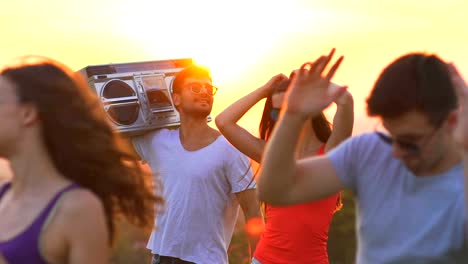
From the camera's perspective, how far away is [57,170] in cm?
348

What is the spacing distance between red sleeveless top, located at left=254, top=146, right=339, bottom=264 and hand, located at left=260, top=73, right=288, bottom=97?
54 cm

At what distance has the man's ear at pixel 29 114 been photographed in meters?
3.43

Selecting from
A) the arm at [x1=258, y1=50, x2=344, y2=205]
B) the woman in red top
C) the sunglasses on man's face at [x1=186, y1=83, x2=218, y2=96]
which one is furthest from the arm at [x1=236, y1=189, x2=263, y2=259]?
the arm at [x1=258, y1=50, x2=344, y2=205]

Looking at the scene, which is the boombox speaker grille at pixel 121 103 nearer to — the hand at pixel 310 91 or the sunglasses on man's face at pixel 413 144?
the hand at pixel 310 91

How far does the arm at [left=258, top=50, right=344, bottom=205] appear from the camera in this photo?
322 centimetres

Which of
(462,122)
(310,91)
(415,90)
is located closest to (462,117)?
(462,122)

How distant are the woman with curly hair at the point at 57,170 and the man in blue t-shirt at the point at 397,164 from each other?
1.70ft

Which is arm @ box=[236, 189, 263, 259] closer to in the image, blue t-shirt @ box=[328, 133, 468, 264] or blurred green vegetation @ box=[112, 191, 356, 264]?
blue t-shirt @ box=[328, 133, 468, 264]

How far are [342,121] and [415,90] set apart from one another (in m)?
2.31

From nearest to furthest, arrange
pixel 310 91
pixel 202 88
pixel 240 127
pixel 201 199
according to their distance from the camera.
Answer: pixel 310 91, pixel 240 127, pixel 201 199, pixel 202 88

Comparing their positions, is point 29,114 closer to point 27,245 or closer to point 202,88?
point 27,245

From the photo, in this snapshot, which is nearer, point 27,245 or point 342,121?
point 27,245

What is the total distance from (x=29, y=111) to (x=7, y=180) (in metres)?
0.38

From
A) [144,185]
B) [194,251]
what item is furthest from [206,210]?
[144,185]
